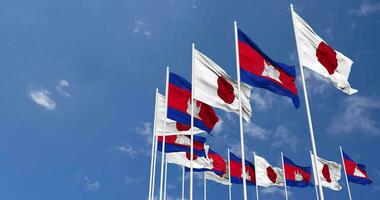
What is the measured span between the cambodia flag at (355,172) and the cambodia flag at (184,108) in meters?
20.2

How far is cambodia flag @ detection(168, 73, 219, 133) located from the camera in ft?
63.2

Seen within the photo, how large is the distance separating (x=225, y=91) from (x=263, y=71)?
7.67 ft

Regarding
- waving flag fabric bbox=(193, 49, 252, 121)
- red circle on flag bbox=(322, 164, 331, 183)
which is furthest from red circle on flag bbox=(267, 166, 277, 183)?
waving flag fabric bbox=(193, 49, 252, 121)

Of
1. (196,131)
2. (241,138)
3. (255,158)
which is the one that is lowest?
(241,138)

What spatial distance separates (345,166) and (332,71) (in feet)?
69.5

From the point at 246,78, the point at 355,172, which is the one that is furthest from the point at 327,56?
the point at 355,172

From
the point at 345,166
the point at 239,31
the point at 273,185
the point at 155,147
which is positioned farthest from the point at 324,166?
the point at 239,31

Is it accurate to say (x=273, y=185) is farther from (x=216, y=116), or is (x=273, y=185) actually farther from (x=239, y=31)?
(x=239, y=31)

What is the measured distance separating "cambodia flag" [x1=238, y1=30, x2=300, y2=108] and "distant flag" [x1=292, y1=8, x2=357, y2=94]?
3.02 ft

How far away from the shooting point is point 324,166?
112 ft

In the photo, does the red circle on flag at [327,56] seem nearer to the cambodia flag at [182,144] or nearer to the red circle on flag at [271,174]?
the cambodia flag at [182,144]

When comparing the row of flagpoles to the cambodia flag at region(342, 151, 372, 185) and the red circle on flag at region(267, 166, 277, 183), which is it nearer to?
the red circle on flag at region(267, 166, 277, 183)

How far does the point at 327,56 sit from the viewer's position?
52.2ft

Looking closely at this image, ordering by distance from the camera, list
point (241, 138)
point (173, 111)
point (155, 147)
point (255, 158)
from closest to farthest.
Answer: point (241, 138)
point (173, 111)
point (155, 147)
point (255, 158)
